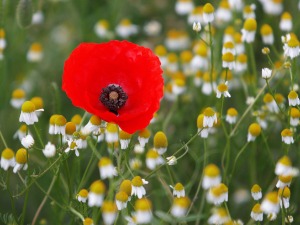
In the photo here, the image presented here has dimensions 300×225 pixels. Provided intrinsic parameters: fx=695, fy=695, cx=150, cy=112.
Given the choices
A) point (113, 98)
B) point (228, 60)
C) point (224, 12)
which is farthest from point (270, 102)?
point (224, 12)

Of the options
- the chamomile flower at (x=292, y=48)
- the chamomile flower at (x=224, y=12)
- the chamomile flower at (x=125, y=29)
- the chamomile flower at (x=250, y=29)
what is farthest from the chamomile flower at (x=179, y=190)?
the chamomile flower at (x=125, y=29)

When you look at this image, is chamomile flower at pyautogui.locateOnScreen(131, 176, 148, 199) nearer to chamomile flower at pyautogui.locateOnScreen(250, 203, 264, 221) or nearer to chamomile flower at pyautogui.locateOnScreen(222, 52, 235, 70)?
chamomile flower at pyautogui.locateOnScreen(250, 203, 264, 221)

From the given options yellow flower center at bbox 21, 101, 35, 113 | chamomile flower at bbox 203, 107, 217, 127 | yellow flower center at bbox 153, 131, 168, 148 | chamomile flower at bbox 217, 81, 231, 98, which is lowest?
yellow flower center at bbox 153, 131, 168, 148

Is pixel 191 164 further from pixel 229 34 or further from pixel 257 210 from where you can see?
pixel 257 210

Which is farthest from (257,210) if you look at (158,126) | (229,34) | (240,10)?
(240,10)

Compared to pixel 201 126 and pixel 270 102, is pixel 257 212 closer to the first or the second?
pixel 201 126

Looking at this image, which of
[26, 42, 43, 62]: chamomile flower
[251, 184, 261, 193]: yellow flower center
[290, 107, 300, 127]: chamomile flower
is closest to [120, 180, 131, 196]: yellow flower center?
[251, 184, 261, 193]: yellow flower center
